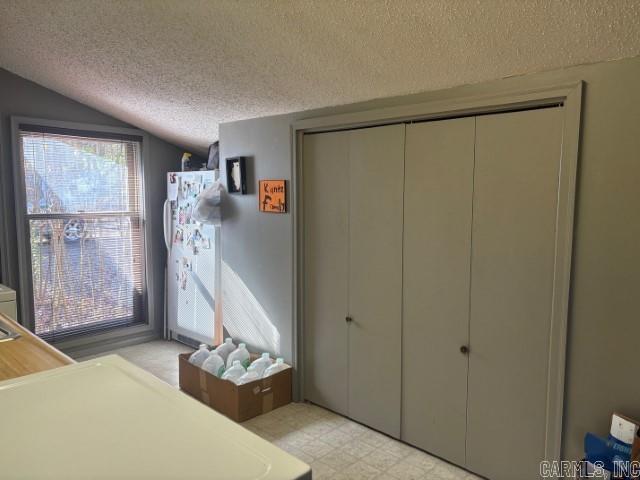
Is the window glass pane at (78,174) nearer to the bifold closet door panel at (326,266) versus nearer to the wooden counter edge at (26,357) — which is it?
the bifold closet door panel at (326,266)

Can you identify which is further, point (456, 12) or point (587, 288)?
point (587, 288)

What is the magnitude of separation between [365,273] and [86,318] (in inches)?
109

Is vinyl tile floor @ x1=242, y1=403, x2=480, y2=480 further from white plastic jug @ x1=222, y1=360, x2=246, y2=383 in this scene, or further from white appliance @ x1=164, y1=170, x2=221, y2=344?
white appliance @ x1=164, y1=170, x2=221, y2=344

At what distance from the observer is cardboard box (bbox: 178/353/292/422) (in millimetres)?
2943

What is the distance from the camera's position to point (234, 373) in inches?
121

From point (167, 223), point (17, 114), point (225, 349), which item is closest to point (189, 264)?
point (167, 223)

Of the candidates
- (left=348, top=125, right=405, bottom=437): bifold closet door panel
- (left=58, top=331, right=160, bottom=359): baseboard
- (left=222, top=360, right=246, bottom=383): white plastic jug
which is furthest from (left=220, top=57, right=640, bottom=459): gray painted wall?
(left=58, top=331, right=160, bottom=359): baseboard

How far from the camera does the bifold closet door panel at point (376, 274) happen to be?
8.66 feet

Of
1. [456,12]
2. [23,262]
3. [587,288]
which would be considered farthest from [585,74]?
[23,262]

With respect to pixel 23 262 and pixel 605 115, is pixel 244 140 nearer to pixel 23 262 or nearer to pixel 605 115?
pixel 23 262

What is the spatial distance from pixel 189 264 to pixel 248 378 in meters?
1.50

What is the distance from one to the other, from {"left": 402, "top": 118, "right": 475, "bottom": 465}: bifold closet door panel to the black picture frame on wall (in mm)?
1334

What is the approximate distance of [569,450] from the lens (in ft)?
6.79

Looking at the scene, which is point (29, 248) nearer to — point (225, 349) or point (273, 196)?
point (225, 349)
